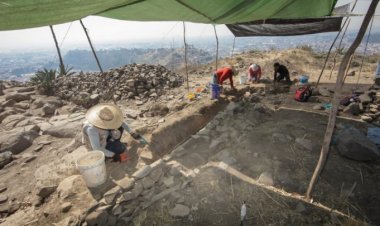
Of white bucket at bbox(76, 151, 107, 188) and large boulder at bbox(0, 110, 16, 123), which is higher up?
white bucket at bbox(76, 151, 107, 188)

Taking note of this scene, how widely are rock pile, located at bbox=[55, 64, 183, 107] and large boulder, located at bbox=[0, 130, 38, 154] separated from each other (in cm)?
280

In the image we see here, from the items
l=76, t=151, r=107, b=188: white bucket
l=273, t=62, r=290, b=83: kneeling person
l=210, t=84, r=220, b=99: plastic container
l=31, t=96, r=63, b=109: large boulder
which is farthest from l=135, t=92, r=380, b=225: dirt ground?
l=31, t=96, r=63, b=109: large boulder

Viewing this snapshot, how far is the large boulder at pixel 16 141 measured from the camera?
16.8 feet

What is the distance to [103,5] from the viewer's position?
2.95m

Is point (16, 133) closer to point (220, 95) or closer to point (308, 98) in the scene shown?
point (220, 95)

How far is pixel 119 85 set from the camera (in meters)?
9.48

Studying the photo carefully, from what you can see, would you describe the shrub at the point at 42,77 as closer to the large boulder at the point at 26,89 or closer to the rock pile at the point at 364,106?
the large boulder at the point at 26,89

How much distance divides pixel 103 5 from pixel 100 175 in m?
2.36

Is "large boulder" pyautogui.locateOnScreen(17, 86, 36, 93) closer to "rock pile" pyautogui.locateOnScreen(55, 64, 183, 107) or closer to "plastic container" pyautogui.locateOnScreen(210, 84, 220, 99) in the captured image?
"rock pile" pyautogui.locateOnScreen(55, 64, 183, 107)

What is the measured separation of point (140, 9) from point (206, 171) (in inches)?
116

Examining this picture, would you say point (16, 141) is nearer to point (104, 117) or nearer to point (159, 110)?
point (104, 117)

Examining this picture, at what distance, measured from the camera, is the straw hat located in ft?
11.5

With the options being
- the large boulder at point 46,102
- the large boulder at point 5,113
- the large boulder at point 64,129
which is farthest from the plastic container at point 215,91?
the large boulder at point 5,113

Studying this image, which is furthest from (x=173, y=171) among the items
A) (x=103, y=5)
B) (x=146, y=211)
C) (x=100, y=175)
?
(x=103, y=5)
